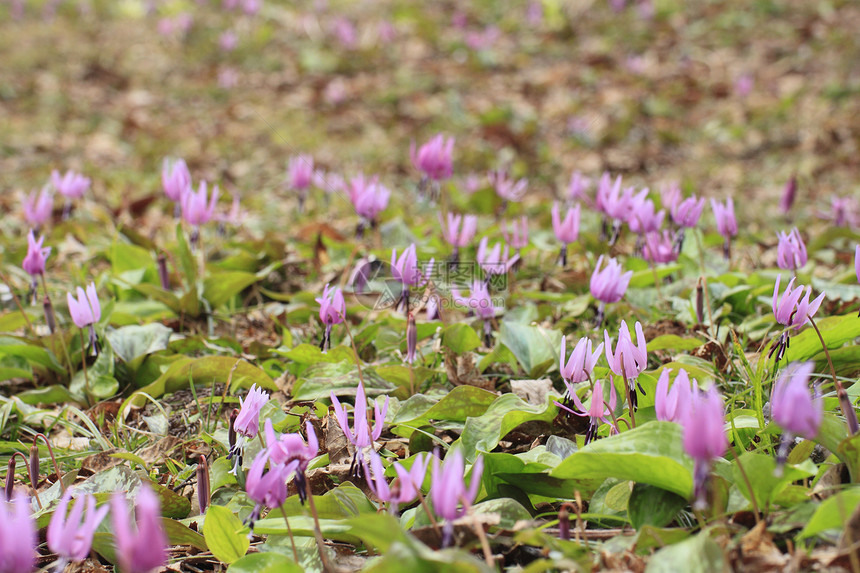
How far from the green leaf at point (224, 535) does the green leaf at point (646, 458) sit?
0.58m

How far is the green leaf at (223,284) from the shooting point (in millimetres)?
2312

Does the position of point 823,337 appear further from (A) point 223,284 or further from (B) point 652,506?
(A) point 223,284

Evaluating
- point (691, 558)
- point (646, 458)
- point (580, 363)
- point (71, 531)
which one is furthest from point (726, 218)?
point (71, 531)

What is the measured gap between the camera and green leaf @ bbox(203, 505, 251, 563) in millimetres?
1187

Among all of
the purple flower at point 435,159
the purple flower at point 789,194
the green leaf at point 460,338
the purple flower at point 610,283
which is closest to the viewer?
the purple flower at point 610,283

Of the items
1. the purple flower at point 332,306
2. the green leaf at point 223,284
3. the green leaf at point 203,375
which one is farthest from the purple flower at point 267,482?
the green leaf at point 223,284

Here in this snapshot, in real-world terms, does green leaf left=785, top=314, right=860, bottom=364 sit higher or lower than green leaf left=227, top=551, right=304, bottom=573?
higher

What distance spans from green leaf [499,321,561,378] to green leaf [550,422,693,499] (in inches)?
28.9

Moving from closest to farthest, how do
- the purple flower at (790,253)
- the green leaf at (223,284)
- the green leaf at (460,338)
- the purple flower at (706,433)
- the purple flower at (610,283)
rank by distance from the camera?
the purple flower at (706,433) → the purple flower at (610,283) → the purple flower at (790,253) → the green leaf at (460,338) → the green leaf at (223,284)

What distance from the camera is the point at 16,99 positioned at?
21.8ft

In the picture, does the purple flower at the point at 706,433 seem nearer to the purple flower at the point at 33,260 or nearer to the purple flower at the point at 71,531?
the purple flower at the point at 71,531

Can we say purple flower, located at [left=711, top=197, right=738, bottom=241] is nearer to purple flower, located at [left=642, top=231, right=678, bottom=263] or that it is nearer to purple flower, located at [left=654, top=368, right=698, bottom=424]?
purple flower, located at [left=642, top=231, right=678, bottom=263]

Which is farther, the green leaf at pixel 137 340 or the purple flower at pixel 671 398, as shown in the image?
the green leaf at pixel 137 340

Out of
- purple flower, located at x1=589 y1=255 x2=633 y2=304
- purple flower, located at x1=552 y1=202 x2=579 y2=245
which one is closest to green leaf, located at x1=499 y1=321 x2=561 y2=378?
purple flower, located at x1=589 y1=255 x2=633 y2=304
